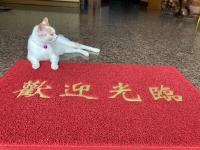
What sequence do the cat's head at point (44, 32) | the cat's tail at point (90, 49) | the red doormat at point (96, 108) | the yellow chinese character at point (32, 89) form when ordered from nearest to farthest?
the red doormat at point (96, 108)
the yellow chinese character at point (32, 89)
the cat's head at point (44, 32)
the cat's tail at point (90, 49)

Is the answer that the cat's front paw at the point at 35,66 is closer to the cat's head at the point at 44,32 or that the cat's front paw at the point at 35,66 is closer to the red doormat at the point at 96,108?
the red doormat at the point at 96,108

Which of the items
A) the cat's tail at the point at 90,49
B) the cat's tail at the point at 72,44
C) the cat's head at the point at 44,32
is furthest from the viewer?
the cat's tail at the point at 90,49

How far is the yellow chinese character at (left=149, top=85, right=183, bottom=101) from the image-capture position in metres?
1.13

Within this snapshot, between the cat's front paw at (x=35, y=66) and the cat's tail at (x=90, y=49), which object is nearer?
the cat's front paw at (x=35, y=66)

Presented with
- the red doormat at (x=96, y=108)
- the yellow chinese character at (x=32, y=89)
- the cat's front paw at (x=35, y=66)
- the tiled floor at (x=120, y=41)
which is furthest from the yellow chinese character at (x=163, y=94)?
the cat's front paw at (x=35, y=66)

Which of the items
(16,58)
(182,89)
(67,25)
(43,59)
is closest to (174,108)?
(182,89)

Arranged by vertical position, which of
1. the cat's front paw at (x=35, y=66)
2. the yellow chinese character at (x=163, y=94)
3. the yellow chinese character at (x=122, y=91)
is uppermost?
the cat's front paw at (x=35, y=66)

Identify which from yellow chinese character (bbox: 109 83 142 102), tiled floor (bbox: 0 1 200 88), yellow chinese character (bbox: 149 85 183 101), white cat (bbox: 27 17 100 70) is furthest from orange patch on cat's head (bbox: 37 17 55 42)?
yellow chinese character (bbox: 149 85 183 101)

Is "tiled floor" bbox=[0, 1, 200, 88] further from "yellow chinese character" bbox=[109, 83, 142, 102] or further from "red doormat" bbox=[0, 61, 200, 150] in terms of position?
"yellow chinese character" bbox=[109, 83, 142, 102]

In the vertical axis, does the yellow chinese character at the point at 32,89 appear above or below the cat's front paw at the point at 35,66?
below

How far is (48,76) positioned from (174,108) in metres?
0.65

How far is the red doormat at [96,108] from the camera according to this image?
0.79 meters

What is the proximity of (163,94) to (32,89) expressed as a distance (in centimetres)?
63

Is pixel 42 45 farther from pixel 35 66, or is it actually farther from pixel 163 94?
pixel 163 94
